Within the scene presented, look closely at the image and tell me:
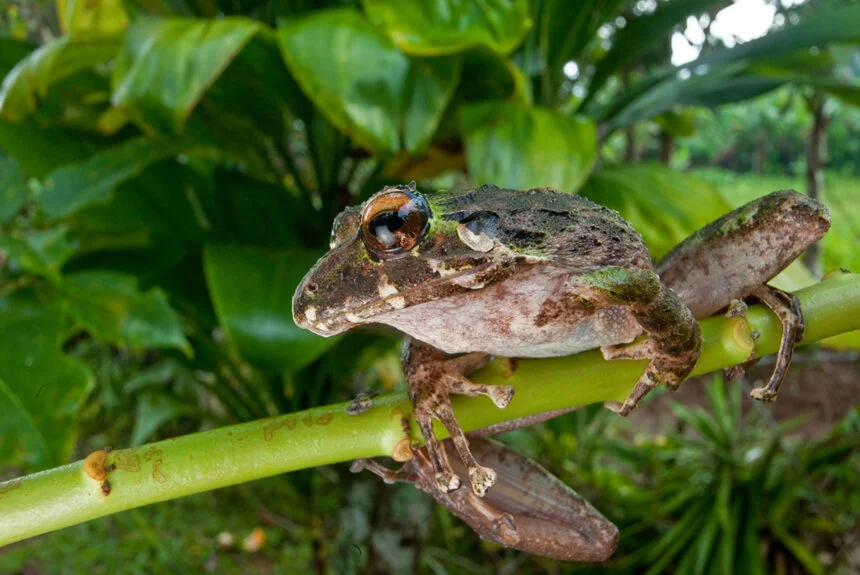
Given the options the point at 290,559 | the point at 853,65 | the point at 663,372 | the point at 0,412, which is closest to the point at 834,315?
the point at 663,372

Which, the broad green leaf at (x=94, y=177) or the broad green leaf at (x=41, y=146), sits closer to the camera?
the broad green leaf at (x=94, y=177)

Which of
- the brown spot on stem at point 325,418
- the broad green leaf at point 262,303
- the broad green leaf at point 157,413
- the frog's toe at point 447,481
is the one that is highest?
the brown spot on stem at point 325,418

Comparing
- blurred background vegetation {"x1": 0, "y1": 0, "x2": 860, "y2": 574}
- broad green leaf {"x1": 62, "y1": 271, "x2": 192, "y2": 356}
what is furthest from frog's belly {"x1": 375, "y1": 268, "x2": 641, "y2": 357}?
broad green leaf {"x1": 62, "y1": 271, "x2": 192, "y2": 356}

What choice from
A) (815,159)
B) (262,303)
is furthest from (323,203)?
(815,159)

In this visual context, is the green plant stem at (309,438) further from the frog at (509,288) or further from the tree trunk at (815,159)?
the tree trunk at (815,159)

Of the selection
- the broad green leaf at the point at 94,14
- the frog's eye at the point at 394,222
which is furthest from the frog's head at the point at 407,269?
the broad green leaf at the point at 94,14

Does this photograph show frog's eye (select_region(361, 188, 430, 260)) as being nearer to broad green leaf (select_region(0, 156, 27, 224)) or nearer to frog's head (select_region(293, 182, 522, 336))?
frog's head (select_region(293, 182, 522, 336))

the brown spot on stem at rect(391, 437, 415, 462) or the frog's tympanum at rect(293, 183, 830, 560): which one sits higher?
the frog's tympanum at rect(293, 183, 830, 560)
